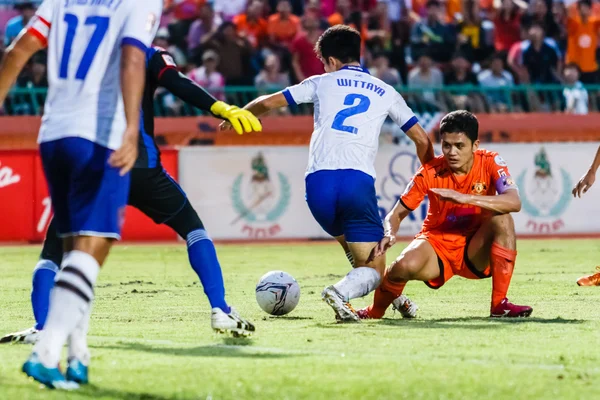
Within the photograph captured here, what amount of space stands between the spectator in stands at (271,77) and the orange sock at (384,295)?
1067 cm

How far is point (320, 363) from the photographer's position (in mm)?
5777

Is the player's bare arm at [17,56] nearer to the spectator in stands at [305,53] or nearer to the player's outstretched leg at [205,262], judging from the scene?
the player's outstretched leg at [205,262]

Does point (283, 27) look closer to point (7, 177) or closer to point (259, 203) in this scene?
point (259, 203)

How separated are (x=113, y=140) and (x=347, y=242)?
3042mm

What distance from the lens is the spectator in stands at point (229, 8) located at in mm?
20609

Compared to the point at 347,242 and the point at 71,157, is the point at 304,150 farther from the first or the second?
the point at 71,157

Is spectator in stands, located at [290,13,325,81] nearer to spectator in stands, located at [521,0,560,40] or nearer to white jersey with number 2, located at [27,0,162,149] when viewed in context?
spectator in stands, located at [521,0,560,40]

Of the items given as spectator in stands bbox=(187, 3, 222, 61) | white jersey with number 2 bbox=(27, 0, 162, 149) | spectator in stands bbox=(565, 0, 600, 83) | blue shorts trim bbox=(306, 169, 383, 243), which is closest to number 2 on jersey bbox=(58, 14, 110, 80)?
white jersey with number 2 bbox=(27, 0, 162, 149)

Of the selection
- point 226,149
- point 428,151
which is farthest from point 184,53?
point 428,151

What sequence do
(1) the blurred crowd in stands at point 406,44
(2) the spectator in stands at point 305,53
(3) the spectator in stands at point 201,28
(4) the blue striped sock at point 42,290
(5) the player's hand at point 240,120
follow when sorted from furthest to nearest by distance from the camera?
(3) the spectator in stands at point 201,28 < (2) the spectator in stands at point 305,53 < (1) the blurred crowd in stands at point 406,44 < (4) the blue striped sock at point 42,290 < (5) the player's hand at point 240,120

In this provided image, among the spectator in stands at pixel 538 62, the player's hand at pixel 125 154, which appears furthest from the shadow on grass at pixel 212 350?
the spectator in stands at pixel 538 62

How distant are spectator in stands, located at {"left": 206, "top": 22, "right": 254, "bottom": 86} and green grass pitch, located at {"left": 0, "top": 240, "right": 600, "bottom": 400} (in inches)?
314

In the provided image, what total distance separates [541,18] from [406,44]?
101 inches

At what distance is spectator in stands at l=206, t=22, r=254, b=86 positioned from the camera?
19.0 m
